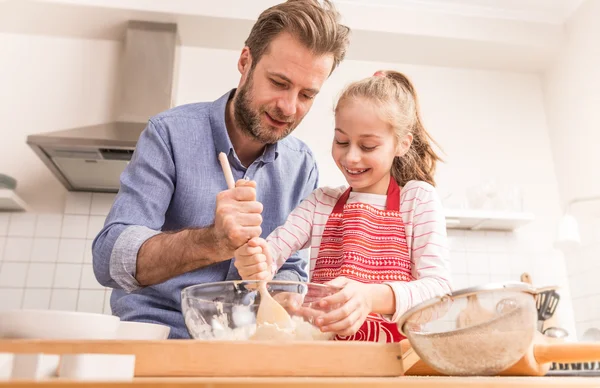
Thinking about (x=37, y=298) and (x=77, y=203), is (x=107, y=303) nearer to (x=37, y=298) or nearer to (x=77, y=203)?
(x=37, y=298)

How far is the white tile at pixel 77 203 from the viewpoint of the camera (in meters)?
2.79

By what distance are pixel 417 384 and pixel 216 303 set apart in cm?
35

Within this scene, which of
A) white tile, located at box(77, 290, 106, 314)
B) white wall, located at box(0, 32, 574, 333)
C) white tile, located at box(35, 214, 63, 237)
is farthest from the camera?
white wall, located at box(0, 32, 574, 333)

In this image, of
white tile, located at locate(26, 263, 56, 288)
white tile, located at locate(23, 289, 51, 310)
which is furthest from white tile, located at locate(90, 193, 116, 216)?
white tile, located at locate(23, 289, 51, 310)

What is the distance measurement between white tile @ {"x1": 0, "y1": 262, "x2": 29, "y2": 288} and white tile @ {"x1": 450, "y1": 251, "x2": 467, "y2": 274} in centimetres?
231

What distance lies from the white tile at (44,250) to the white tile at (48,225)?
0.03 metres

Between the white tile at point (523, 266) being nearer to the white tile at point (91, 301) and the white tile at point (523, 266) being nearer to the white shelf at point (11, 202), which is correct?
the white tile at point (91, 301)

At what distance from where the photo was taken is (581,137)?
9.91 feet

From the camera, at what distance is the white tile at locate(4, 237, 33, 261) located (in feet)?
8.93

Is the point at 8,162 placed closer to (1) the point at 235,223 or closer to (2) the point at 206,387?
(1) the point at 235,223

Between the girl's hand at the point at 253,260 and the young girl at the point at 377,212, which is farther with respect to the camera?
the young girl at the point at 377,212

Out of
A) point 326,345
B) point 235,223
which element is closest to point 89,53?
point 235,223

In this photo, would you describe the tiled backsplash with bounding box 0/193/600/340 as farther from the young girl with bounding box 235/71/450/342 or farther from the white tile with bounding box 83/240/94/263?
the young girl with bounding box 235/71/450/342

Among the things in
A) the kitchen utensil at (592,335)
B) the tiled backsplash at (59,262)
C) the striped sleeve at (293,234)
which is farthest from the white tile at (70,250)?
the kitchen utensil at (592,335)
